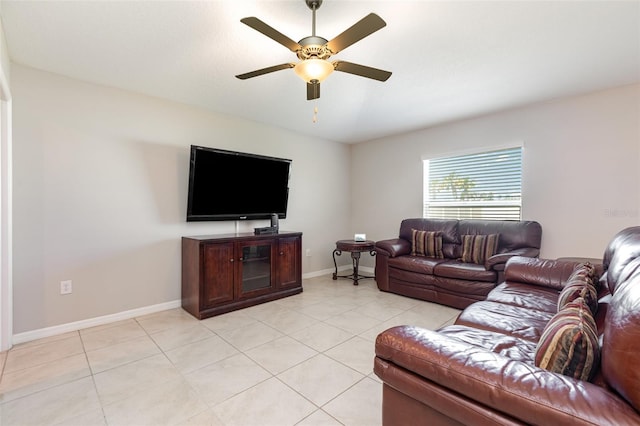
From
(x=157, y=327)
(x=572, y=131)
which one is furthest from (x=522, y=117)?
(x=157, y=327)

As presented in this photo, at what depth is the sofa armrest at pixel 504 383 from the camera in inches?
29.9

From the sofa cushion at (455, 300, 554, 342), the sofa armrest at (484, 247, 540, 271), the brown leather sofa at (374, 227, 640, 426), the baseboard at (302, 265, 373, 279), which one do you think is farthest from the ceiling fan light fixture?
the baseboard at (302, 265, 373, 279)

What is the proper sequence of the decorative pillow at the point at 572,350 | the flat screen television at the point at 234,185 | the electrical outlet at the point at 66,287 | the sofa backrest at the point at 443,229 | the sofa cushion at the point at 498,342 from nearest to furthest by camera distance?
1. the decorative pillow at the point at 572,350
2. the sofa cushion at the point at 498,342
3. the electrical outlet at the point at 66,287
4. the flat screen television at the point at 234,185
5. the sofa backrest at the point at 443,229

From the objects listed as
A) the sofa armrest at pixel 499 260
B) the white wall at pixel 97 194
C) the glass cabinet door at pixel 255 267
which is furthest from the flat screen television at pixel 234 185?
the sofa armrest at pixel 499 260

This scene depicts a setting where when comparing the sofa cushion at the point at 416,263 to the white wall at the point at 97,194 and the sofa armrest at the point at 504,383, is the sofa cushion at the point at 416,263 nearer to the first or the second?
the white wall at the point at 97,194

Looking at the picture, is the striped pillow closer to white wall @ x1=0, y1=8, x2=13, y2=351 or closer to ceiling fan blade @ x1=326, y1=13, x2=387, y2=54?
ceiling fan blade @ x1=326, y1=13, x2=387, y2=54

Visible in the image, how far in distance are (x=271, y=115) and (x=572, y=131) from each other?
140 inches

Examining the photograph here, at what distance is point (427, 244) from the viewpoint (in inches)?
157

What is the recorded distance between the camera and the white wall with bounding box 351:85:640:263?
3.02 m

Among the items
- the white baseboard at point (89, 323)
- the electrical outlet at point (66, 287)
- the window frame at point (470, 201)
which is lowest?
the white baseboard at point (89, 323)

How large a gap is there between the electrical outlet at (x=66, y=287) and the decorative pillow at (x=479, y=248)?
425cm

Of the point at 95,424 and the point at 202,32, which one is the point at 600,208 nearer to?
the point at 202,32

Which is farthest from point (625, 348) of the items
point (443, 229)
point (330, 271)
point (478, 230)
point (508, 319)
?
point (330, 271)

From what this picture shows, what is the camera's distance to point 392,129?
15.0 ft
